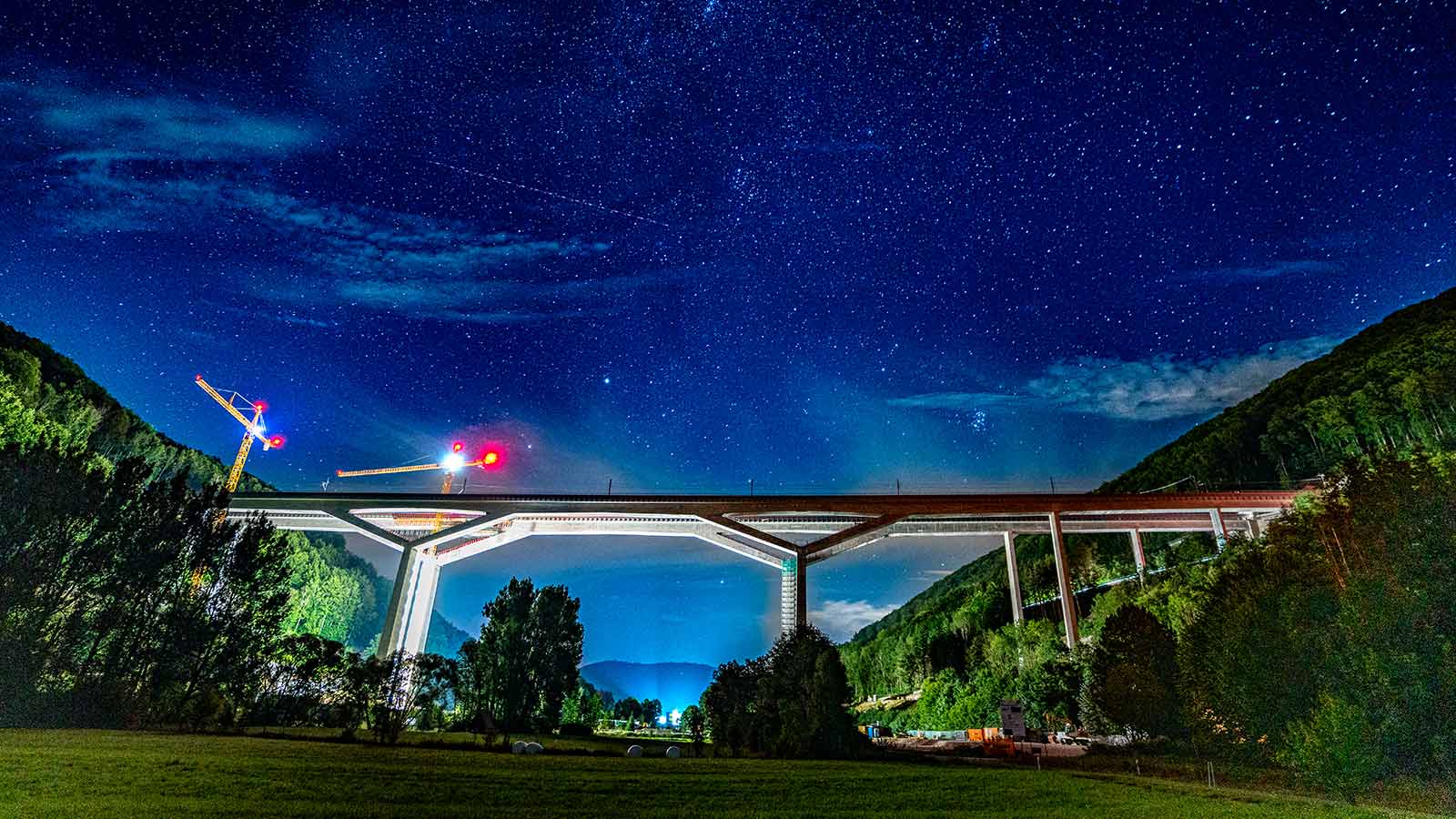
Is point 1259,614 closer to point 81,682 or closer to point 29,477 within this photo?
point 81,682

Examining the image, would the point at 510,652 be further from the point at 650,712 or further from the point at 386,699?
the point at 650,712

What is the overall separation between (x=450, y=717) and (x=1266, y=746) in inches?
1715

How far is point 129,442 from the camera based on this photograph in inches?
2625

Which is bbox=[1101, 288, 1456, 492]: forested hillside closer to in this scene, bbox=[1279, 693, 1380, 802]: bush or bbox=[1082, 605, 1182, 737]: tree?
bbox=[1082, 605, 1182, 737]: tree

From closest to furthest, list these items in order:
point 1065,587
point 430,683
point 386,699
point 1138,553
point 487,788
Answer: point 487,788 < point 386,699 < point 430,683 < point 1065,587 < point 1138,553

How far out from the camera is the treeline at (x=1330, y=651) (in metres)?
16.1

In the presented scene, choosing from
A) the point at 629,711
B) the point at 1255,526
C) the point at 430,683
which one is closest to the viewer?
the point at 430,683

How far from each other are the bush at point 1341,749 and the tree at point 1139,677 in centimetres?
961

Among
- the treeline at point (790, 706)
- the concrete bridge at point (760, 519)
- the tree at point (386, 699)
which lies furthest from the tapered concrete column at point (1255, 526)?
the tree at point (386, 699)

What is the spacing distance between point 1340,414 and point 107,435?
124298mm

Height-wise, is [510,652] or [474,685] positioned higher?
[510,652]

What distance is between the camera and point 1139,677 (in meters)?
26.8

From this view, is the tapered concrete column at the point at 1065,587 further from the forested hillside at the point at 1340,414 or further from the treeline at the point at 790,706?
the treeline at the point at 790,706

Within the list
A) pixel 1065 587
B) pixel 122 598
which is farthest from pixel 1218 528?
pixel 122 598
